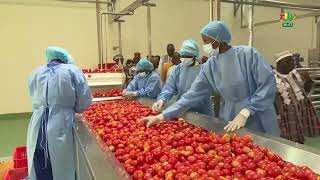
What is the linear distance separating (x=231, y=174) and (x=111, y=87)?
412 centimetres

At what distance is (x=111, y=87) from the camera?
5.42 m

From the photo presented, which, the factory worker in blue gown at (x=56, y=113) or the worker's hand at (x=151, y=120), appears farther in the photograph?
the factory worker in blue gown at (x=56, y=113)

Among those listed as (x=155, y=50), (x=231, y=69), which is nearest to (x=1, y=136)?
(x=155, y=50)

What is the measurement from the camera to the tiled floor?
499 centimetres

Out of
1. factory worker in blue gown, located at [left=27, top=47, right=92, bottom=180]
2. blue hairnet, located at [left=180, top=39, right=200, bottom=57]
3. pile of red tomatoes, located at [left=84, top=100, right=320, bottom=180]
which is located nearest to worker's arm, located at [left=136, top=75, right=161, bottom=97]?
blue hairnet, located at [left=180, top=39, right=200, bottom=57]

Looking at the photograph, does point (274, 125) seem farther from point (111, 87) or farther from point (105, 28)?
point (105, 28)

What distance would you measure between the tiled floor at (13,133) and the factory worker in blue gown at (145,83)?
2.22 m

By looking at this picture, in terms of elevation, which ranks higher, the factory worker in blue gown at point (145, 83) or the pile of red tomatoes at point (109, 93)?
the factory worker in blue gown at point (145, 83)

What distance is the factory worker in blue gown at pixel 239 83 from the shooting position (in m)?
2.28

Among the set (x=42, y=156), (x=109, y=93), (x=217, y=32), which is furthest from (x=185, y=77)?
(x=109, y=93)

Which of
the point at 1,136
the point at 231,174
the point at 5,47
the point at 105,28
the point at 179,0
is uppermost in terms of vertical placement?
the point at 179,0

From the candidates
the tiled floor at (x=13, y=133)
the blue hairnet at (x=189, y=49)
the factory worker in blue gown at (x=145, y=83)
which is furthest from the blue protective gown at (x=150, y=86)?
the tiled floor at (x=13, y=133)

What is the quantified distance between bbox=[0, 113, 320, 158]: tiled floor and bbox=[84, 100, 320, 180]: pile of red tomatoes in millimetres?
3324

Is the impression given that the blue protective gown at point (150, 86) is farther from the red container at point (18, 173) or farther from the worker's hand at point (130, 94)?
the red container at point (18, 173)
